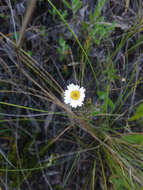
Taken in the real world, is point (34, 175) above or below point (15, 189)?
above

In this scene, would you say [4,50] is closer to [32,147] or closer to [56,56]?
[56,56]

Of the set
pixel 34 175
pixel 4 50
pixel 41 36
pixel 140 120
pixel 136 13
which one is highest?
pixel 136 13

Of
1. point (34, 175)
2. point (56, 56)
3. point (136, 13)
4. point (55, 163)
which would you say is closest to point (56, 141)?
point (55, 163)

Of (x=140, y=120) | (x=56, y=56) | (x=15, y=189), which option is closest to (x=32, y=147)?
(x=15, y=189)

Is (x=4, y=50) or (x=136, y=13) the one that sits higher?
(x=136, y=13)

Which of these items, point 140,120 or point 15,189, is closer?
point 15,189

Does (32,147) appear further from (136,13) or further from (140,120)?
(136,13)
